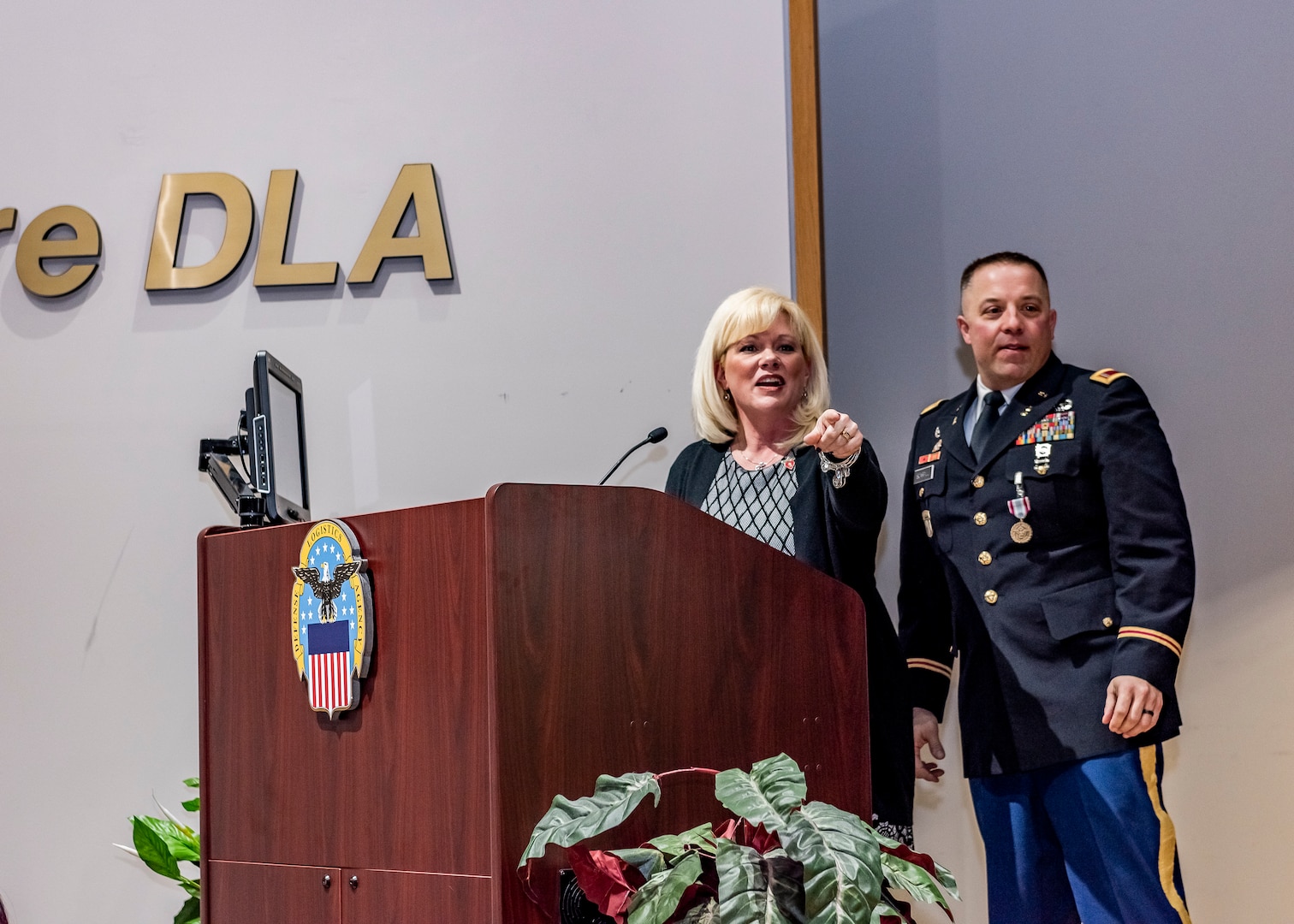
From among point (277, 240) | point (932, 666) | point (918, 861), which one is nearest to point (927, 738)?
point (932, 666)

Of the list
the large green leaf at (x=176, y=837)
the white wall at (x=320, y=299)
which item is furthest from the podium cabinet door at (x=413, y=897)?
the white wall at (x=320, y=299)

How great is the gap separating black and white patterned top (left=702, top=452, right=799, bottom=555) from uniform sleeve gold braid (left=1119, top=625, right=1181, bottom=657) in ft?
2.23

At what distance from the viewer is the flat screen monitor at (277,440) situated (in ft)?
5.96

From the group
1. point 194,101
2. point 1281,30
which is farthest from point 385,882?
point 1281,30

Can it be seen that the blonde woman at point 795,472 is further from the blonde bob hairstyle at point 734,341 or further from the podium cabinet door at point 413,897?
the podium cabinet door at point 413,897

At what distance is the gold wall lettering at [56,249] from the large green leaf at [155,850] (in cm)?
139

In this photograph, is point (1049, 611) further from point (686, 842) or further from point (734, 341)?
point (686, 842)

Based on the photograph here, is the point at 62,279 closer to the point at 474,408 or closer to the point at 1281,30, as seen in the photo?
the point at 474,408

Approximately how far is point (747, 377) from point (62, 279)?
1913mm

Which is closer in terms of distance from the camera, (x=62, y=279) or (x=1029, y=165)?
(x=1029, y=165)

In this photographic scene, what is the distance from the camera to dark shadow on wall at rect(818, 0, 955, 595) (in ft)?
9.20

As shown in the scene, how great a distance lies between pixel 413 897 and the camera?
1285mm

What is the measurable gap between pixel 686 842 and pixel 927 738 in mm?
1257

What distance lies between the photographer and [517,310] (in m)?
2.89
